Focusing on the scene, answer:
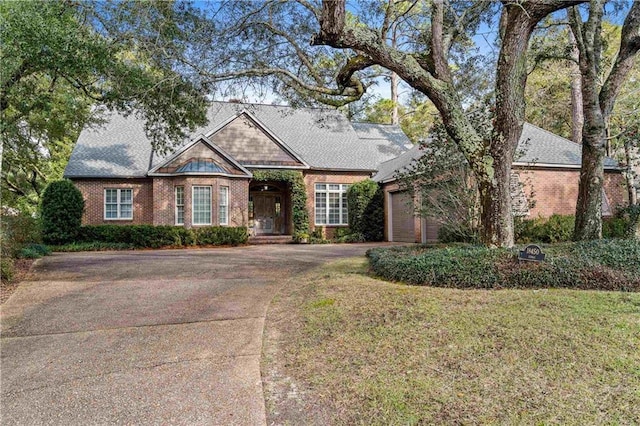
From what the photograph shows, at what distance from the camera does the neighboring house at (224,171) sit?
56.3ft

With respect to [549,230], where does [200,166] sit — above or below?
above

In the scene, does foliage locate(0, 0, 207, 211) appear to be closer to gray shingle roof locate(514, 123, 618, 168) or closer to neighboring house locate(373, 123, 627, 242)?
neighboring house locate(373, 123, 627, 242)

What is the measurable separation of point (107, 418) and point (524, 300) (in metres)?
4.44

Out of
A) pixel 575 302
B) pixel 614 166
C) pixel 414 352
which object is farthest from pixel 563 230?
pixel 414 352

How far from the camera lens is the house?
1585cm

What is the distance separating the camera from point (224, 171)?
1731 centimetres

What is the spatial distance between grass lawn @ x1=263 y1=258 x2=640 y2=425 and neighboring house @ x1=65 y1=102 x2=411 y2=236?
11426 mm

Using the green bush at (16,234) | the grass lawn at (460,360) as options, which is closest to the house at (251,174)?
the green bush at (16,234)

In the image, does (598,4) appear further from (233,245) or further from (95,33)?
(233,245)

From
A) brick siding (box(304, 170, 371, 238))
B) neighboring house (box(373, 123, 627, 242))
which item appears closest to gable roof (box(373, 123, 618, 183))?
neighboring house (box(373, 123, 627, 242))

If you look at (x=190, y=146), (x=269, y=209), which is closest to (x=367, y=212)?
(x=269, y=209)

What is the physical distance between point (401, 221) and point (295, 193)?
5173mm

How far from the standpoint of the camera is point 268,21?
926 cm

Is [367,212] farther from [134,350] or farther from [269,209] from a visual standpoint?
[134,350]
